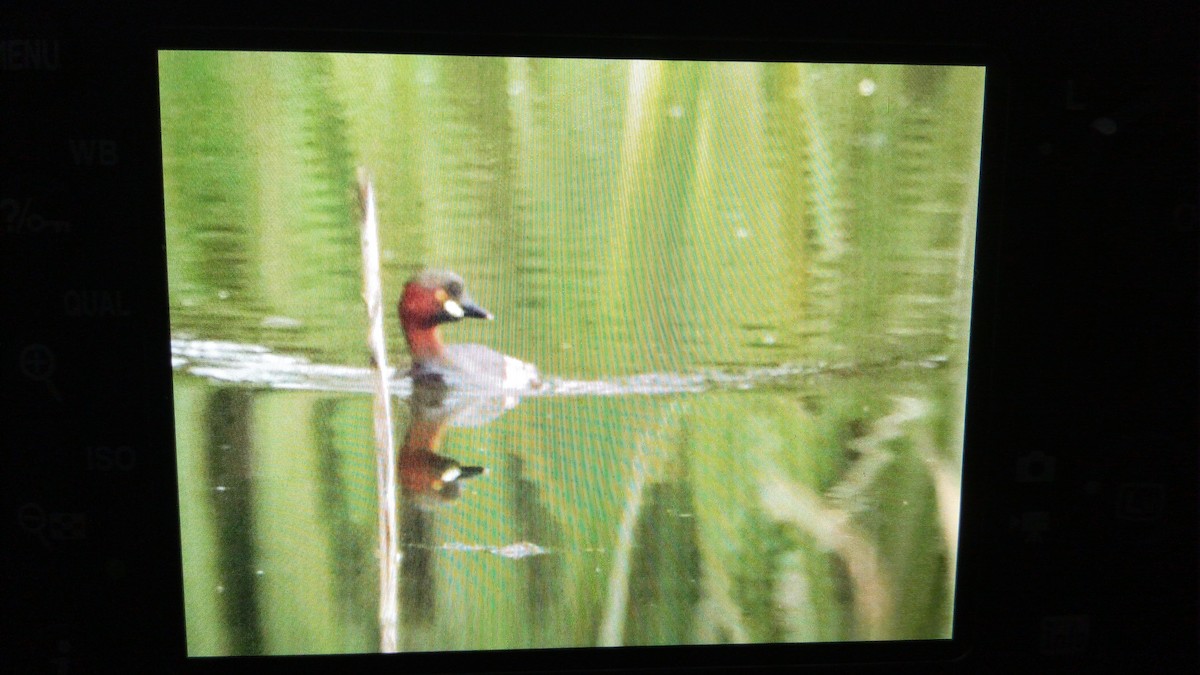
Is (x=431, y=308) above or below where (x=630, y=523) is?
above

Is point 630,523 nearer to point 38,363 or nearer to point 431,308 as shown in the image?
point 431,308

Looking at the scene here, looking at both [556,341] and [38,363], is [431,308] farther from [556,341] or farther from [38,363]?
[38,363]

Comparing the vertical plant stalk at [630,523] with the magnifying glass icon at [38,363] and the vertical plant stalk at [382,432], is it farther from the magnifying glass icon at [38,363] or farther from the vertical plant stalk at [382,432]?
the magnifying glass icon at [38,363]

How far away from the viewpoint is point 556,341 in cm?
39

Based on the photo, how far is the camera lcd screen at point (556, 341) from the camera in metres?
0.38

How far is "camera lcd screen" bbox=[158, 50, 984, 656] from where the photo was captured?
38 cm

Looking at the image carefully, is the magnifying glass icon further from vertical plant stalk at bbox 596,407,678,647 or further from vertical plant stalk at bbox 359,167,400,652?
vertical plant stalk at bbox 596,407,678,647

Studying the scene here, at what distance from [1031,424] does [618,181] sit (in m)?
0.23

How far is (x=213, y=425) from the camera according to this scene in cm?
39

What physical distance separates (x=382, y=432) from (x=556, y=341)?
0.31 feet

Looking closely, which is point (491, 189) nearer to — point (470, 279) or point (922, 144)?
point (470, 279)

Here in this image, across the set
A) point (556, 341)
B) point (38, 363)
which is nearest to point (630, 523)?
point (556, 341)

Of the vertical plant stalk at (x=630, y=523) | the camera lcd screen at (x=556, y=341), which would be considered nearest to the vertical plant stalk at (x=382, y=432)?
the camera lcd screen at (x=556, y=341)

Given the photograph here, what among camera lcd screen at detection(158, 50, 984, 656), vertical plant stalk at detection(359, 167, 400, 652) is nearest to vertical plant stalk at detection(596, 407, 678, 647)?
camera lcd screen at detection(158, 50, 984, 656)
